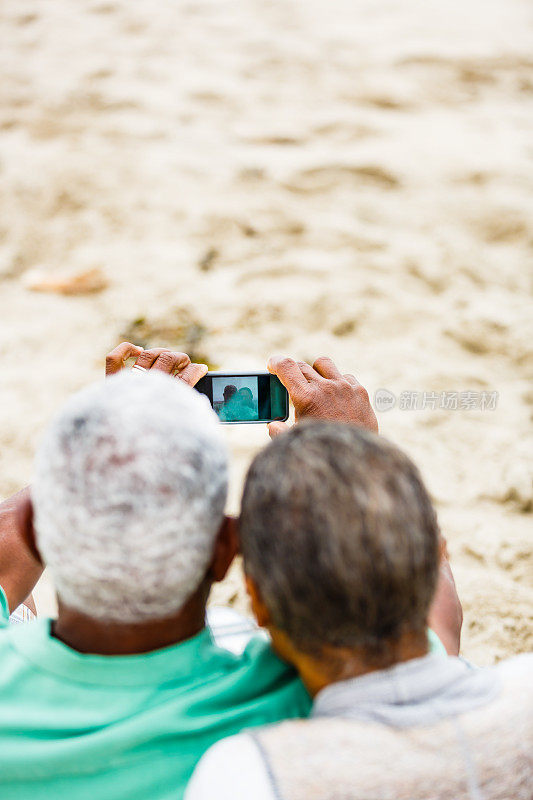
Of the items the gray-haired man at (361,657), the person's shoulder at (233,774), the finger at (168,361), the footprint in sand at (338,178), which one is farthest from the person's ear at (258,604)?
the footprint in sand at (338,178)

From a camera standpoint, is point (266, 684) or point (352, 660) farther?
point (266, 684)

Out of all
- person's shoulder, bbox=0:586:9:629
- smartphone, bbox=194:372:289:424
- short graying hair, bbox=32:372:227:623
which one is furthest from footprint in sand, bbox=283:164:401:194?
short graying hair, bbox=32:372:227:623

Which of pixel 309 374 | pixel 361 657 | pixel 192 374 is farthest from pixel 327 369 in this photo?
pixel 361 657

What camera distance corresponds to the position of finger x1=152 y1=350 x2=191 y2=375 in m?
1.33

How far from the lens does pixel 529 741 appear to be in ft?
2.39

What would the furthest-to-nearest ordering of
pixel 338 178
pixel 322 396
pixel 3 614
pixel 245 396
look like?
pixel 338 178
pixel 245 396
pixel 322 396
pixel 3 614

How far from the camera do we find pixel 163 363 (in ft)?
4.38

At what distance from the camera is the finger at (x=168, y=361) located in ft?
4.38

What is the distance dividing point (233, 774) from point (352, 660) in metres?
0.16

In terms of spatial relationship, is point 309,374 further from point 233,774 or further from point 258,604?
point 233,774

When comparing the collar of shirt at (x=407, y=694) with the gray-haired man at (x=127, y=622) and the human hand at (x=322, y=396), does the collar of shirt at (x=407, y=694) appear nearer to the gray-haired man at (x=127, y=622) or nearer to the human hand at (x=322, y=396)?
the gray-haired man at (x=127, y=622)

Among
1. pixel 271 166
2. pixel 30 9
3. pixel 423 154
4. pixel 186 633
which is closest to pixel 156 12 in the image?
pixel 30 9

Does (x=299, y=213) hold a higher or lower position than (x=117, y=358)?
lower

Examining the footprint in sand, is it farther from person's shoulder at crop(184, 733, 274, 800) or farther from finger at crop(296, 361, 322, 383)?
person's shoulder at crop(184, 733, 274, 800)
